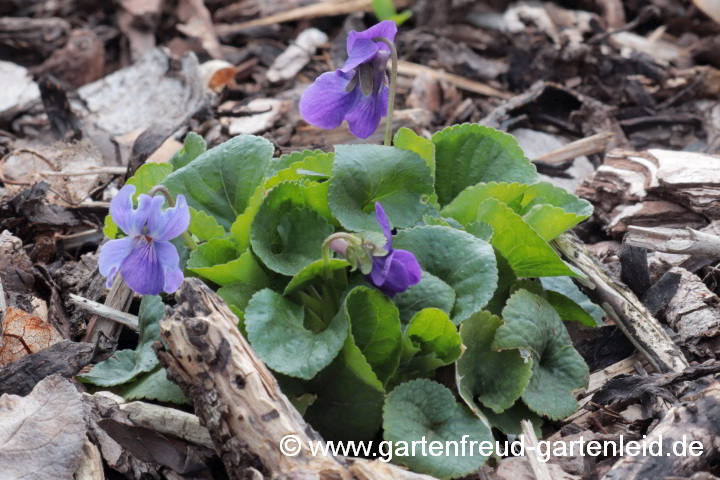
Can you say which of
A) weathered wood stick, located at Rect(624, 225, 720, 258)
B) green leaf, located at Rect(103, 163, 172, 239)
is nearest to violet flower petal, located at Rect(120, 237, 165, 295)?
green leaf, located at Rect(103, 163, 172, 239)

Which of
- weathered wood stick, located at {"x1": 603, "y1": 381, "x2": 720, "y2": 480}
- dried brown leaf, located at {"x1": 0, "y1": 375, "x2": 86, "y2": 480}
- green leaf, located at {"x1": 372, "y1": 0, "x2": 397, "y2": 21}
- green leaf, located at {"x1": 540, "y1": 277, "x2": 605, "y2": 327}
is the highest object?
green leaf, located at {"x1": 372, "y1": 0, "x2": 397, "y2": 21}

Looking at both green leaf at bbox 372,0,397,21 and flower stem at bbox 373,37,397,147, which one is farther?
green leaf at bbox 372,0,397,21

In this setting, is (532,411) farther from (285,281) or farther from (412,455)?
(285,281)

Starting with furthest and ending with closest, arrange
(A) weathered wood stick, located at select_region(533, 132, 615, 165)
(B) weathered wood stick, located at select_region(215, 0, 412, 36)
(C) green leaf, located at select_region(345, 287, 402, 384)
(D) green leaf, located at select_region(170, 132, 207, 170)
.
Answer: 1. (B) weathered wood stick, located at select_region(215, 0, 412, 36)
2. (A) weathered wood stick, located at select_region(533, 132, 615, 165)
3. (D) green leaf, located at select_region(170, 132, 207, 170)
4. (C) green leaf, located at select_region(345, 287, 402, 384)

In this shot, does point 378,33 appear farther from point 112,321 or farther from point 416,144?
point 112,321

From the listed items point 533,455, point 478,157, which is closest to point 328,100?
point 478,157

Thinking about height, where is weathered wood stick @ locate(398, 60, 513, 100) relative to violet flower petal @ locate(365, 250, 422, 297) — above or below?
below

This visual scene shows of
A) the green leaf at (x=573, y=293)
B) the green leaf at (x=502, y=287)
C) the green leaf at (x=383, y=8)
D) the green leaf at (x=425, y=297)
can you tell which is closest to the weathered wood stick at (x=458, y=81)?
the green leaf at (x=383, y=8)

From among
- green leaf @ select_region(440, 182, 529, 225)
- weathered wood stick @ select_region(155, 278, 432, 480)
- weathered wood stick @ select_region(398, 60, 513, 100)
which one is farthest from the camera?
weathered wood stick @ select_region(398, 60, 513, 100)

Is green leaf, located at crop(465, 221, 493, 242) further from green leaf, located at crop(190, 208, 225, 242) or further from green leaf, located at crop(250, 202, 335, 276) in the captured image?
green leaf, located at crop(190, 208, 225, 242)
